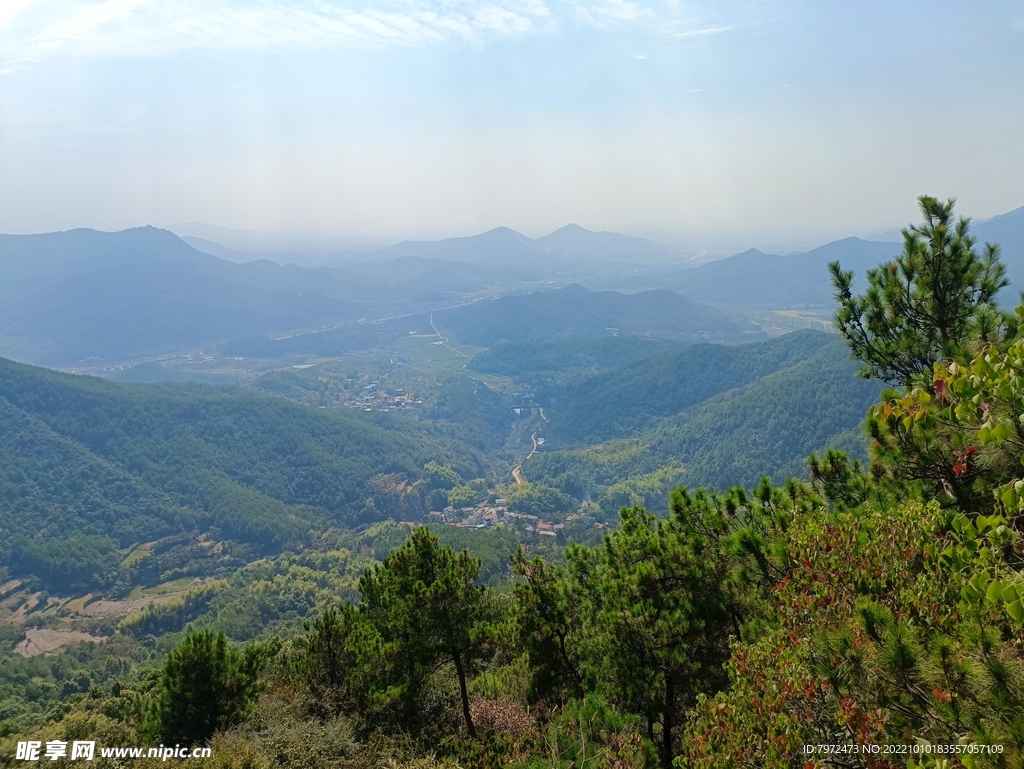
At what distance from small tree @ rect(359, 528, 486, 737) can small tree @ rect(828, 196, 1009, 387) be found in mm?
6851

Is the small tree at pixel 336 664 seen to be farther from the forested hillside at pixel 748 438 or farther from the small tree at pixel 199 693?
the forested hillside at pixel 748 438

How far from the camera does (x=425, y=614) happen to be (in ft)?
27.0

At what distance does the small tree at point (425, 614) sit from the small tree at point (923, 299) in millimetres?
6851

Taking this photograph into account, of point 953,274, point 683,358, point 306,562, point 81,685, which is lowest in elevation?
point 306,562

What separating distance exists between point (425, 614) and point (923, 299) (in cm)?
827

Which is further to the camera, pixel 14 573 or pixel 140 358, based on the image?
pixel 140 358

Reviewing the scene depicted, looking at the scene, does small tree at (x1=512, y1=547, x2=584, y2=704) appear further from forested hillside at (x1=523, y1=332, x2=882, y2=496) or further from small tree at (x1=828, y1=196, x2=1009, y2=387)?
forested hillside at (x1=523, y1=332, x2=882, y2=496)

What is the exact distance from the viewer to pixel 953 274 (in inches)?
293

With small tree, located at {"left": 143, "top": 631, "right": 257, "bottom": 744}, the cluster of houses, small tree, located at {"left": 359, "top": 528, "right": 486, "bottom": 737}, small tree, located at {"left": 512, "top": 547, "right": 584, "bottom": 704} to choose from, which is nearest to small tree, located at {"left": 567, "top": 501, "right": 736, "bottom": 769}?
small tree, located at {"left": 512, "top": 547, "right": 584, "bottom": 704}

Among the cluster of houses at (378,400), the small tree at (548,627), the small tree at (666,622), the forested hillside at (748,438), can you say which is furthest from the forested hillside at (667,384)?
the small tree at (666,622)

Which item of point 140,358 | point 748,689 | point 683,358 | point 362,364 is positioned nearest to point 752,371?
point 683,358

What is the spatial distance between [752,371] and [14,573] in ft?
368

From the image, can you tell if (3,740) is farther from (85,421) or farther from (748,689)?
(85,421)

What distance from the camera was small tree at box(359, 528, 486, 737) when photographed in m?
8.23
